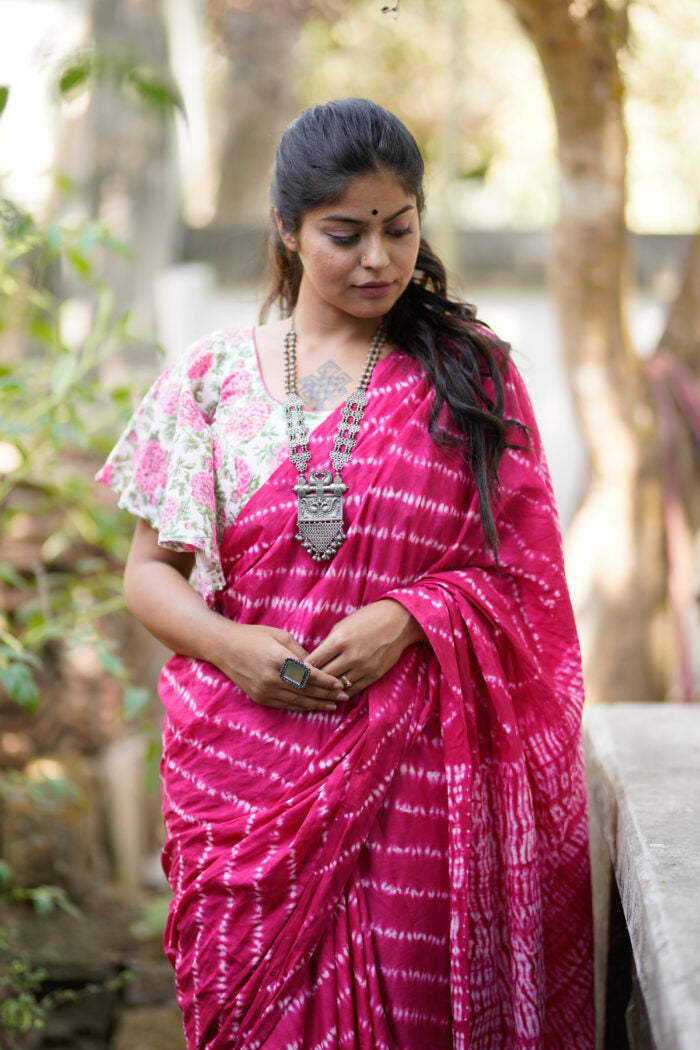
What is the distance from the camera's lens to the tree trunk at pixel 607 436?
324 cm

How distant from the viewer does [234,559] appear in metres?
1.78

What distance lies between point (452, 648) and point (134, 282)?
118 inches

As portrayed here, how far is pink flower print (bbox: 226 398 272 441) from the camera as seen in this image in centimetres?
180

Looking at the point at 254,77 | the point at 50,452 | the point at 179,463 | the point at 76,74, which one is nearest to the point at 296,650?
the point at 179,463

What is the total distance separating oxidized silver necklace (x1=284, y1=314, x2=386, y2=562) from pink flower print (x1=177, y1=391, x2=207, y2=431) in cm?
15

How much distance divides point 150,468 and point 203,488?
6.7 inches

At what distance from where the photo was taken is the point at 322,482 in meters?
1.70

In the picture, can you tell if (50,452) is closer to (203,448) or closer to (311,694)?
(203,448)

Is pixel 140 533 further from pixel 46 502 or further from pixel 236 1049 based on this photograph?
pixel 46 502

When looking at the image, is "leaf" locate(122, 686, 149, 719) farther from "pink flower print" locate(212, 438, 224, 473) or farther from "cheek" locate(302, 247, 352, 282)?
"cheek" locate(302, 247, 352, 282)

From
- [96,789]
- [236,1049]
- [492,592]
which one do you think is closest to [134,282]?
[96,789]

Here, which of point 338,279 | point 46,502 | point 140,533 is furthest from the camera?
point 46,502

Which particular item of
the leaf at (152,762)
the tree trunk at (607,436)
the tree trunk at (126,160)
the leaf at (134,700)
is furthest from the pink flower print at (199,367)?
the tree trunk at (126,160)

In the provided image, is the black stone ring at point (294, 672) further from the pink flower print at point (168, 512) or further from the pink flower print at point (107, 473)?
the pink flower print at point (107, 473)
